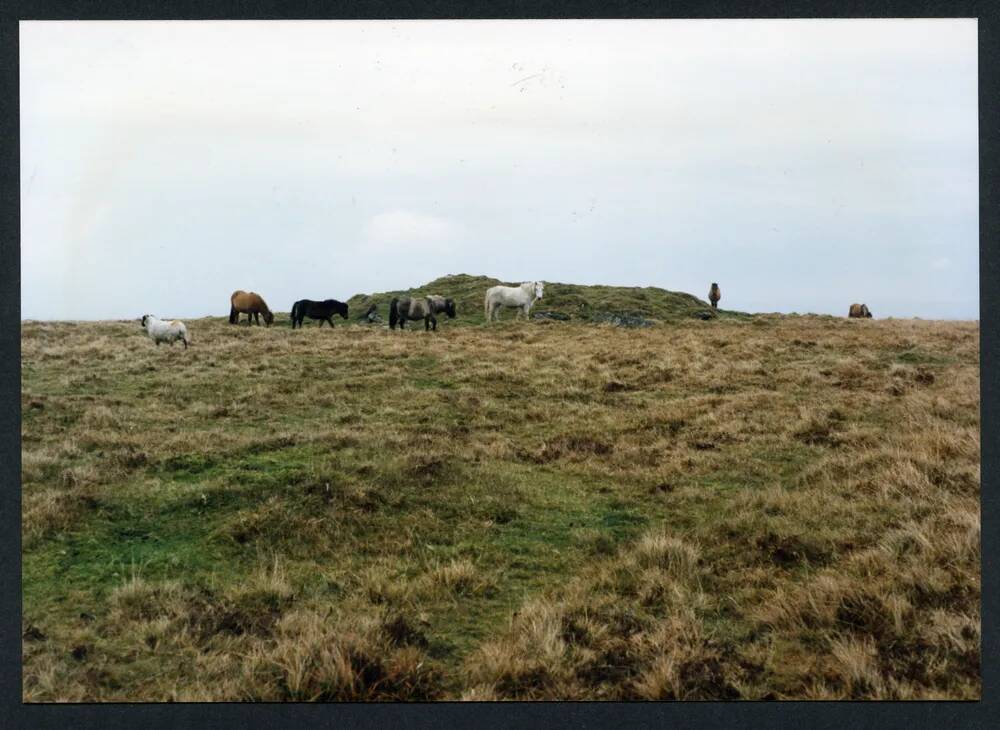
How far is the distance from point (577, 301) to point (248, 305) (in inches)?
813

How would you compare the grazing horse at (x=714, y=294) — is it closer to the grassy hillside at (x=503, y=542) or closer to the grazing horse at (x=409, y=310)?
the grazing horse at (x=409, y=310)

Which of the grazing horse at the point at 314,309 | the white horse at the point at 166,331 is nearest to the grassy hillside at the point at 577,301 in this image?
the grazing horse at the point at 314,309

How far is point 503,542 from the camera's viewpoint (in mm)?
7609

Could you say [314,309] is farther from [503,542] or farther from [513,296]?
[503,542]

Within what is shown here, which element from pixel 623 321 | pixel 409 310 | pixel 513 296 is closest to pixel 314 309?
pixel 409 310

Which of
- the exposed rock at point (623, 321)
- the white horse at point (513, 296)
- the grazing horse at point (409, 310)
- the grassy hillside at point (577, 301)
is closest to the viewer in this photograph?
the grazing horse at point (409, 310)

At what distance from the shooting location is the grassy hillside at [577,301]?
40094 millimetres

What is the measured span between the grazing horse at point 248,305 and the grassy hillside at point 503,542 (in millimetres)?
19111

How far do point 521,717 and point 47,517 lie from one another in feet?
19.6

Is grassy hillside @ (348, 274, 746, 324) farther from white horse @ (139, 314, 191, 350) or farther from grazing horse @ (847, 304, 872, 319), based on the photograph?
white horse @ (139, 314, 191, 350)

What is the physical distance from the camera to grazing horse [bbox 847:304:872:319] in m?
31.6

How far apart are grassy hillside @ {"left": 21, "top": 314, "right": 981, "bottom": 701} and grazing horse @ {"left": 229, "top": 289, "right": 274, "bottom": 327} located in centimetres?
1911

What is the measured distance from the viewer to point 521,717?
5336 mm

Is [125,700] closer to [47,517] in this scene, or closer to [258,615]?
[258,615]
